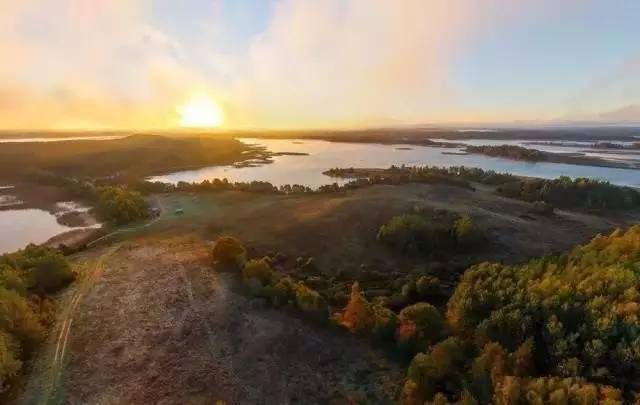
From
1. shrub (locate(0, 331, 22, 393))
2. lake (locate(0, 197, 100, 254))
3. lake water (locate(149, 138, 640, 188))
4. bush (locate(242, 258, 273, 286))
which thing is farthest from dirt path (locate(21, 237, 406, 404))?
lake water (locate(149, 138, 640, 188))

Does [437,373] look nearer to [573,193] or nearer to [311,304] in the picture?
[311,304]

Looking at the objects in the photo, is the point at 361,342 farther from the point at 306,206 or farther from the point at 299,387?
the point at 306,206

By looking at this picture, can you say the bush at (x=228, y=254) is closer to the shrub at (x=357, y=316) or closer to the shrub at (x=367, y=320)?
the shrub at (x=367, y=320)

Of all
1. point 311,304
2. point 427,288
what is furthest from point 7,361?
point 427,288

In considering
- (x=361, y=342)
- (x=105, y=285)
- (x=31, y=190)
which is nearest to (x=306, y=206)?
(x=105, y=285)

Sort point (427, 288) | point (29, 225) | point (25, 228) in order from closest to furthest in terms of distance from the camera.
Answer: point (427, 288) < point (25, 228) < point (29, 225)

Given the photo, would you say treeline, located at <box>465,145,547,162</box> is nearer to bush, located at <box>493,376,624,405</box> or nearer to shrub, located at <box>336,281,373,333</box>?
shrub, located at <box>336,281,373,333</box>
